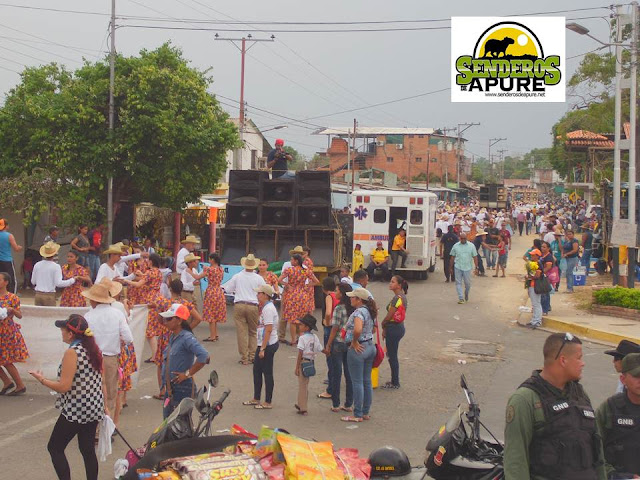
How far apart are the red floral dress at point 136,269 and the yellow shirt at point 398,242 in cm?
1118

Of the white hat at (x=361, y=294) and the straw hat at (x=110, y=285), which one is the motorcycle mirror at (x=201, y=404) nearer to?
the straw hat at (x=110, y=285)

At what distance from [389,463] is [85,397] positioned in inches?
104

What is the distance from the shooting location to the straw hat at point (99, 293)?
7.96 metres

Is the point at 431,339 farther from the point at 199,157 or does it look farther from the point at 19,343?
the point at 199,157

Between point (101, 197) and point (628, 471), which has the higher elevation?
point (101, 197)

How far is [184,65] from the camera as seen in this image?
22.0 meters

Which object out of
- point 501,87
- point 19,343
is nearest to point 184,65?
point 501,87

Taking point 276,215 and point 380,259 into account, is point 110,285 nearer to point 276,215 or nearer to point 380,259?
point 276,215

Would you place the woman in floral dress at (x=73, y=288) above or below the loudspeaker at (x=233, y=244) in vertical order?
below

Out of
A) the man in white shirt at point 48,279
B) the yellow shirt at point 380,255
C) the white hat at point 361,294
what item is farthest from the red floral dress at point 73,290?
the yellow shirt at point 380,255

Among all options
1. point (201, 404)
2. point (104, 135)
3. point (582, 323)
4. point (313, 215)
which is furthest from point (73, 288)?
A: point (582, 323)

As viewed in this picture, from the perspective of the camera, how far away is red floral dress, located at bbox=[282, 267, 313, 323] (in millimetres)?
14008

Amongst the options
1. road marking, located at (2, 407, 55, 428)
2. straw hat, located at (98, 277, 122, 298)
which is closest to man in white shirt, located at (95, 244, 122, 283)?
road marking, located at (2, 407, 55, 428)

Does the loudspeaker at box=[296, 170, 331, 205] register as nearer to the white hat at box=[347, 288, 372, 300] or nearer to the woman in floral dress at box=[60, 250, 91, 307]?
the woman in floral dress at box=[60, 250, 91, 307]
